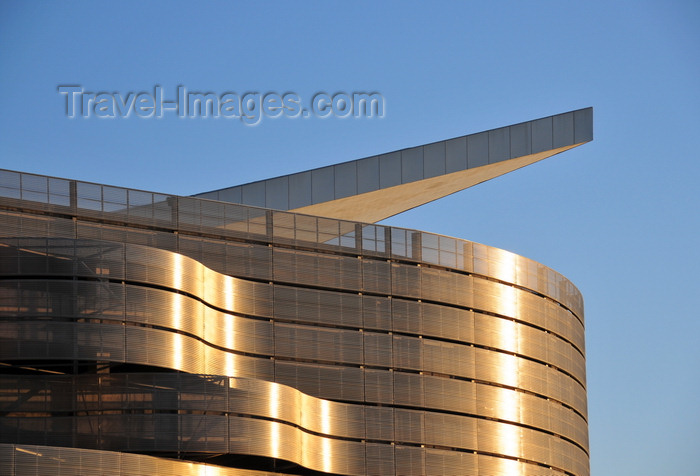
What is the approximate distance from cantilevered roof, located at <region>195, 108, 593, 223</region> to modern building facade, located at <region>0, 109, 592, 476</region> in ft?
0.36

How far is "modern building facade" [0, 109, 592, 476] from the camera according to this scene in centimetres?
4953

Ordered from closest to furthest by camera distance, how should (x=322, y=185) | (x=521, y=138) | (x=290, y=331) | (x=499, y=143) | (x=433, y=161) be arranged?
(x=290, y=331) < (x=322, y=185) < (x=433, y=161) < (x=499, y=143) < (x=521, y=138)

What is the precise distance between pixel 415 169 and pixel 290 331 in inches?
487

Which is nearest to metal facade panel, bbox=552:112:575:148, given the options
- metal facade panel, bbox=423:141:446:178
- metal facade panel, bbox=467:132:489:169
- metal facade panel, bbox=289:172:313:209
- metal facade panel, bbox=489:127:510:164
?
metal facade panel, bbox=489:127:510:164

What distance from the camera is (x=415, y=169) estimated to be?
65.0 meters

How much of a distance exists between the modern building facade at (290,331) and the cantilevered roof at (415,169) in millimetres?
110

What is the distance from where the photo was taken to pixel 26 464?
4400 centimetres

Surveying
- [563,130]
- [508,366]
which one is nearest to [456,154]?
[563,130]

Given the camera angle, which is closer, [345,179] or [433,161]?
[345,179]

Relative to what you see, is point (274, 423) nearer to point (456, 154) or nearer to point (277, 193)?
point (277, 193)

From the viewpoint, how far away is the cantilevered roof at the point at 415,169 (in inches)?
2547

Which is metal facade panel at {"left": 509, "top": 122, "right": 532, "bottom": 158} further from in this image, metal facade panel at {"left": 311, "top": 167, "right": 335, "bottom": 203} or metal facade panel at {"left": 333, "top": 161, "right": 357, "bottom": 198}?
metal facade panel at {"left": 311, "top": 167, "right": 335, "bottom": 203}

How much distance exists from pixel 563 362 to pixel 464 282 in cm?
963

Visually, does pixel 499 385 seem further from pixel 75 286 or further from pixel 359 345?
pixel 75 286
